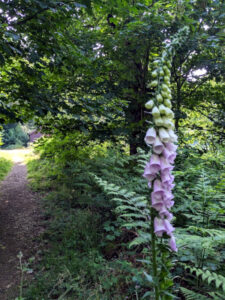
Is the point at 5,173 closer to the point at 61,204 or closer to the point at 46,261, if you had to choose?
the point at 61,204

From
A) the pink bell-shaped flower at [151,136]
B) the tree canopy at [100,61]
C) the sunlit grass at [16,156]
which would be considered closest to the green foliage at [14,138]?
the sunlit grass at [16,156]

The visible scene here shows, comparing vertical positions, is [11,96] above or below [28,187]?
above

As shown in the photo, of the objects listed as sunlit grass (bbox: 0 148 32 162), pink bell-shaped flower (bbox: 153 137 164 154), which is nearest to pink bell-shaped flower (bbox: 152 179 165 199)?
pink bell-shaped flower (bbox: 153 137 164 154)

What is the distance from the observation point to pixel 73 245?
4336 millimetres

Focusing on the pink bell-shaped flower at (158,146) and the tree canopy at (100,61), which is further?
the tree canopy at (100,61)

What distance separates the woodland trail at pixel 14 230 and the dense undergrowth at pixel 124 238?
1.05 feet

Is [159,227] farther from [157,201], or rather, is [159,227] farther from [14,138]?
[14,138]

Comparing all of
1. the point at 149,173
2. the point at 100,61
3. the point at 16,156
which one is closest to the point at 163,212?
the point at 149,173

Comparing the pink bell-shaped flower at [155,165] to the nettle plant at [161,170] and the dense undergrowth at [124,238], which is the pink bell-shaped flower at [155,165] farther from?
the dense undergrowth at [124,238]

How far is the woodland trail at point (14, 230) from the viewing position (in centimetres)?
386

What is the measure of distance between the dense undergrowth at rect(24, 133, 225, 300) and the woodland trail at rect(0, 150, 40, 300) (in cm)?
32

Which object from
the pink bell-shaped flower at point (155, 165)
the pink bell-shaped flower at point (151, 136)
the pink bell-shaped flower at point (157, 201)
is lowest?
the pink bell-shaped flower at point (157, 201)

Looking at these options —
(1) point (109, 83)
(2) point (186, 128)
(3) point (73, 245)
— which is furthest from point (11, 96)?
(2) point (186, 128)

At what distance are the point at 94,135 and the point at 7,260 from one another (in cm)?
317
